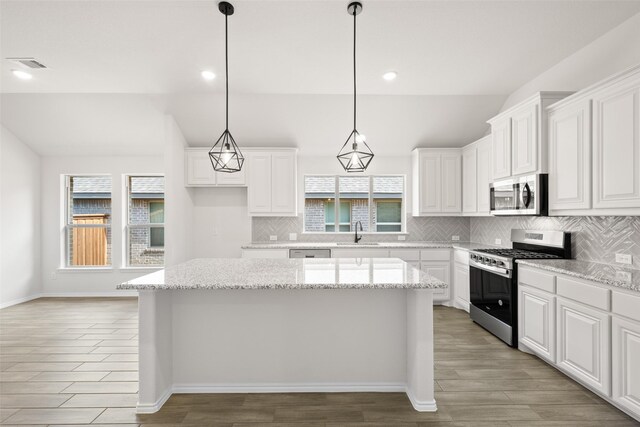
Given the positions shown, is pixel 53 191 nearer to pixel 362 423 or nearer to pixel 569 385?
pixel 362 423

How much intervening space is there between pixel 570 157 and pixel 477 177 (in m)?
1.77

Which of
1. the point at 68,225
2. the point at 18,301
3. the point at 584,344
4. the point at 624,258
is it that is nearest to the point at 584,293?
the point at 584,344

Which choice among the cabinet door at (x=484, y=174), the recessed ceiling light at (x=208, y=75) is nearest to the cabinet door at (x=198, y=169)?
the recessed ceiling light at (x=208, y=75)

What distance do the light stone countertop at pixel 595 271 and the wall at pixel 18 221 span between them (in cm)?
680

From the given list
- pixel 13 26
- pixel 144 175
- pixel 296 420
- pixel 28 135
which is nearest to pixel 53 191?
pixel 28 135

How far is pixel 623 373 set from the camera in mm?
2271

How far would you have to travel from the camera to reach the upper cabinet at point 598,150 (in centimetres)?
248

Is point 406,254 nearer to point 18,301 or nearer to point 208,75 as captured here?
point 208,75

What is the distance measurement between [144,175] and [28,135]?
5.51 feet

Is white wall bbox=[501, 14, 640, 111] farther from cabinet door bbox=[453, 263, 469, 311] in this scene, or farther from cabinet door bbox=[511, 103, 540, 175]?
cabinet door bbox=[453, 263, 469, 311]

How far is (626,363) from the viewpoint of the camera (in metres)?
2.25

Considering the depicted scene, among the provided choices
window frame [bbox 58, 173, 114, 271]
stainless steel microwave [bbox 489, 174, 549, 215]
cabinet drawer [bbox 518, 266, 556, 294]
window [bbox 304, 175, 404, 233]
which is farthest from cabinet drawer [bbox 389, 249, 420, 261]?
window frame [bbox 58, 173, 114, 271]

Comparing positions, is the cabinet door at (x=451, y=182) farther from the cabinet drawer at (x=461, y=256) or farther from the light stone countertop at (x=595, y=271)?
the light stone countertop at (x=595, y=271)

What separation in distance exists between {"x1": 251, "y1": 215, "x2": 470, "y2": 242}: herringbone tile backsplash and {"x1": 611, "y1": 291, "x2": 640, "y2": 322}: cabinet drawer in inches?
134
